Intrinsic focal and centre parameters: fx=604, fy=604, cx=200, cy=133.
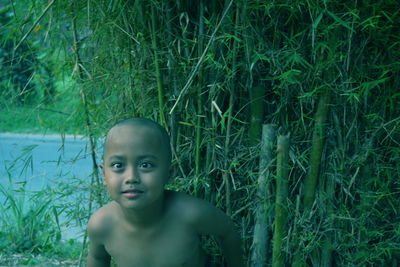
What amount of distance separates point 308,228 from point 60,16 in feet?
4.89

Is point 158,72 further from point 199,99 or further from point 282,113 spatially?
point 282,113

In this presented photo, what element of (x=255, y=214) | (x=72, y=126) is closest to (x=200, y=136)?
(x=255, y=214)

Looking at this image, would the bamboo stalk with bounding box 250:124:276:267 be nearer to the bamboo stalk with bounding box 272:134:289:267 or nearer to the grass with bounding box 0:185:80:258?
the bamboo stalk with bounding box 272:134:289:267

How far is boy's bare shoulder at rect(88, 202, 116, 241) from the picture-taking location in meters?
2.34

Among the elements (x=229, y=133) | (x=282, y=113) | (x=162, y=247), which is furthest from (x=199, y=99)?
(x=162, y=247)

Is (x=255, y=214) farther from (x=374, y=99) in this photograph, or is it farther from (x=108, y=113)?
(x=108, y=113)

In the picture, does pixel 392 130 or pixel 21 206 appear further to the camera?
pixel 21 206

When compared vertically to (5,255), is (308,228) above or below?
above

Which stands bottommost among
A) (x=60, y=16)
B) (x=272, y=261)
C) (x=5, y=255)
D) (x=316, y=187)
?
(x=5, y=255)

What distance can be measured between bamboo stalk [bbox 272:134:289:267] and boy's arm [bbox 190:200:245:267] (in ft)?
0.47

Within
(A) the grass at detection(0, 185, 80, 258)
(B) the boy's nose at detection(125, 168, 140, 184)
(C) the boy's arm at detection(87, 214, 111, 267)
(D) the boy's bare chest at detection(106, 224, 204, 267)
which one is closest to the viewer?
(B) the boy's nose at detection(125, 168, 140, 184)

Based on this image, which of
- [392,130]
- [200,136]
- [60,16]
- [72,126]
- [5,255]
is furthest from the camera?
[5,255]

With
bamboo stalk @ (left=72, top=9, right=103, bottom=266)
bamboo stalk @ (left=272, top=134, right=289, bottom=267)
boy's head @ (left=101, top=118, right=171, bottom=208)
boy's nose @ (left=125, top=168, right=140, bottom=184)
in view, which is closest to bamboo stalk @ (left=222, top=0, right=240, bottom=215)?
bamboo stalk @ (left=272, top=134, right=289, bottom=267)

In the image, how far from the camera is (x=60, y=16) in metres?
2.83
